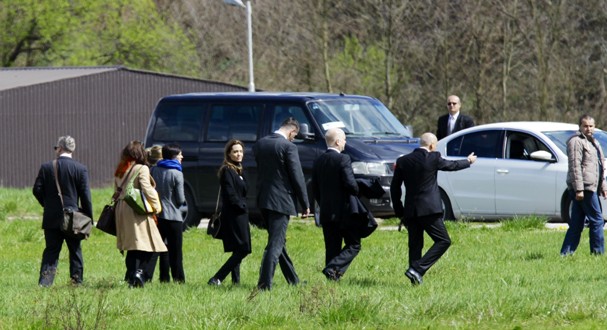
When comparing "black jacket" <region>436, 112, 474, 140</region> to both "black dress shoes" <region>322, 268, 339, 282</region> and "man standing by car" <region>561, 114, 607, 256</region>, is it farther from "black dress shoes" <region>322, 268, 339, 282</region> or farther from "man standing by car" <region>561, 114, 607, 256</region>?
"black dress shoes" <region>322, 268, 339, 282</region>

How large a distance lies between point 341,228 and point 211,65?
41154mm

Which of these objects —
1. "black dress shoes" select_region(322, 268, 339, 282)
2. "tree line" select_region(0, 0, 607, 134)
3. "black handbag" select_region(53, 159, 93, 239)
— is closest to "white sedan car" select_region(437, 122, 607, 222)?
"black dress shoes" select_region(322, 268, 339, 282)

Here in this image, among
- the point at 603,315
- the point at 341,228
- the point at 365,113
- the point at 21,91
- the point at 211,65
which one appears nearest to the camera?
the point at 603,315

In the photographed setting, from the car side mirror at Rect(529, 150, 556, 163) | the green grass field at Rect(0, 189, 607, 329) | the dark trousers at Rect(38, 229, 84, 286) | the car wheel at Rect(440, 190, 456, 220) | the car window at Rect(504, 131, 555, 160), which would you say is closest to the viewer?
the green grass field at Rect(0, 189, 607, 329)

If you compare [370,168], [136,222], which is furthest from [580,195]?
[136,222]

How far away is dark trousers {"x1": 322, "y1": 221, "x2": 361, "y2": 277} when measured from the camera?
1210 cm

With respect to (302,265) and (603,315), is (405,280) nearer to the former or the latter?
(302,265)

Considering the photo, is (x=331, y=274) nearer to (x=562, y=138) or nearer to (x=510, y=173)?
(x=510, y=173)

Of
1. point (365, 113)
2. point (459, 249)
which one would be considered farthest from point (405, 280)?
point (365, 113)

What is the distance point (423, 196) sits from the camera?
39.4 ft

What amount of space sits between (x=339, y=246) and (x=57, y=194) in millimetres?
2906

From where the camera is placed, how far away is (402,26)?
42062mm

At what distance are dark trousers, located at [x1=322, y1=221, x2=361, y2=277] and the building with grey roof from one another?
29.3m

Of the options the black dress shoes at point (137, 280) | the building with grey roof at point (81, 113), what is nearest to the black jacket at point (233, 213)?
the black dress shoes at point (137, 280)
